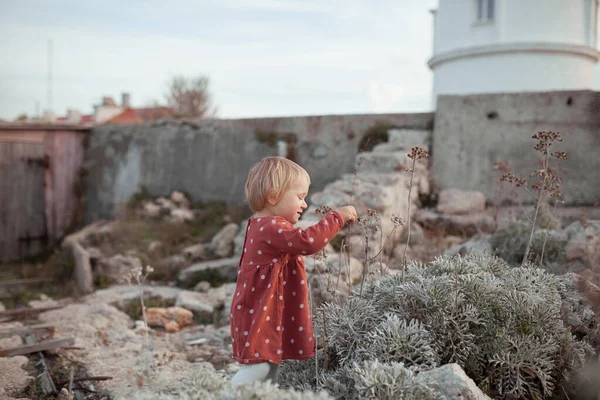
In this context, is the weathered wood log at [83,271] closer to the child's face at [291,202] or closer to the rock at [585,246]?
the child's face at [291,202]

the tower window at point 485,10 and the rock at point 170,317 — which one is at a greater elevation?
the tower window at point 485,10

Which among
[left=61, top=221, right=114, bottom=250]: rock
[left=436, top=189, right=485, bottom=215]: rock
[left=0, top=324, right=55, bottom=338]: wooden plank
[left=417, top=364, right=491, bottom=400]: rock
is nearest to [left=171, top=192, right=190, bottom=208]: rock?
[left=61, top=221, right=114, bottom=250]: rock

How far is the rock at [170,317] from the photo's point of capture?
5.42m

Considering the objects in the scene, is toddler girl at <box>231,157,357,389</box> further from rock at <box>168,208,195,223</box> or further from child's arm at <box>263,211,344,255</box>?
rock at <box>168,208,195,223</box>

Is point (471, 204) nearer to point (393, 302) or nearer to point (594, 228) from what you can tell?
point (594, 228)

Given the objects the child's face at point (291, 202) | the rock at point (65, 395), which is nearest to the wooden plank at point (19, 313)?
the rock at point (65, 395)

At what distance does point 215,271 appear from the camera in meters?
7.00

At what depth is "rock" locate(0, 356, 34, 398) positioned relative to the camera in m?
3.50

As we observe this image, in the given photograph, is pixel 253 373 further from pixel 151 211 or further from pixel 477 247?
pixel 151 211

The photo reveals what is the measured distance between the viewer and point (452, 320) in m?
2.75

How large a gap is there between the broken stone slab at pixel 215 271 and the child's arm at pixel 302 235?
4377 millimetres

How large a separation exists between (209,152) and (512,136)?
16.7 ft

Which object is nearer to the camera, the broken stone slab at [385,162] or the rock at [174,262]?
the broken stone slab at [385,162]

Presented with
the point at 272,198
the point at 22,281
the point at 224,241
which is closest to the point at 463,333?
the point at 272,198
